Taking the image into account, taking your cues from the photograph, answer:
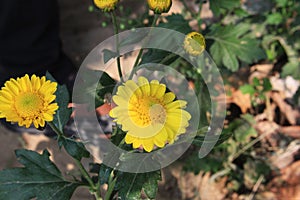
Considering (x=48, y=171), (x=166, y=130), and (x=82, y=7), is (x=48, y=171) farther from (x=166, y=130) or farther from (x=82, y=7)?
(x=82, y=7)

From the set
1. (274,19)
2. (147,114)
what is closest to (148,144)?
(147,114)

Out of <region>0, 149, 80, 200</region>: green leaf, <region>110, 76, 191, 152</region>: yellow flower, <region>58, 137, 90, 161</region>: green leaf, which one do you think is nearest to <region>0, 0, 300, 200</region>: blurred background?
<region>0, 149, 80, 200</region>: green leaf

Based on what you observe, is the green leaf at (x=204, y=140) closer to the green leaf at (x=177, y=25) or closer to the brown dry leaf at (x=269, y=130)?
the green leaf at (x=177, y=25)

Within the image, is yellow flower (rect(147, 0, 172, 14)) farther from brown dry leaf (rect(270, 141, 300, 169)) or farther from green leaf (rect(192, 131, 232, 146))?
brown dry leaf (rect(270, 141, 300, 169))

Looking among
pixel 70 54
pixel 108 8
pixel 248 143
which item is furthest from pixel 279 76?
pixel 108 8

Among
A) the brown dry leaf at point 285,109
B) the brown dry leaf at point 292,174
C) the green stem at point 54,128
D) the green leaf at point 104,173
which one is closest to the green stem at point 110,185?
the green leaf at point 104,173
